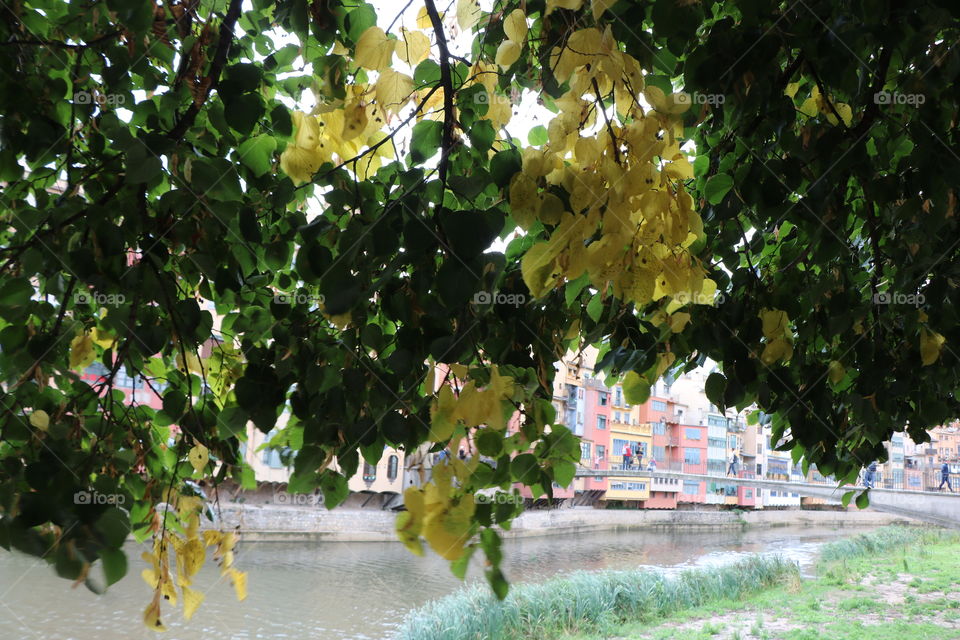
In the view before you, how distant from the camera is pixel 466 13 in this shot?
0.76 m

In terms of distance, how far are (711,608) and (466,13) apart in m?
8.81

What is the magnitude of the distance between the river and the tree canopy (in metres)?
4.82

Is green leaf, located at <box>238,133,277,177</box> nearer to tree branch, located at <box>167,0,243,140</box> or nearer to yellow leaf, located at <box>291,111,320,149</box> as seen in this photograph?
tree branch, located at <box>167,0,243,140</box>

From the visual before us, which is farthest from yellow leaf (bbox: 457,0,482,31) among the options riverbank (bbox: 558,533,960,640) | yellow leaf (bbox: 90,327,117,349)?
riverbank (bbox: 558,533,960,640)

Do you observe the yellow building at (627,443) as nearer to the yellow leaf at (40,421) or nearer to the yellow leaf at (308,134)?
the yellow leaf at (40,421)

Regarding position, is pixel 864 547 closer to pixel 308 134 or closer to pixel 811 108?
pixel 811 108

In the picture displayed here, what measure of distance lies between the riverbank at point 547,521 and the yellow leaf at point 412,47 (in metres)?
6.31

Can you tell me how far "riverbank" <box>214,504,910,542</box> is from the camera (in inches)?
594

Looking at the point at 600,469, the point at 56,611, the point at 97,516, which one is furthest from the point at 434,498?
the point at 600,469

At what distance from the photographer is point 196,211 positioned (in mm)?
1012

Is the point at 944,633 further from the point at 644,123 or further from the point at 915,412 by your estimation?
the point at 644,123

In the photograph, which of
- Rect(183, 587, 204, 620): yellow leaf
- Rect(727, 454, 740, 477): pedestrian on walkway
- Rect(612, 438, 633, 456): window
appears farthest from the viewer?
Rect(727, 454, 740, 477): pedestrian on walkway

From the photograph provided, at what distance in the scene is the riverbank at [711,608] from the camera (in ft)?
22.4

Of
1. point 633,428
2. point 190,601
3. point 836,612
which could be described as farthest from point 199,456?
point 633,428
